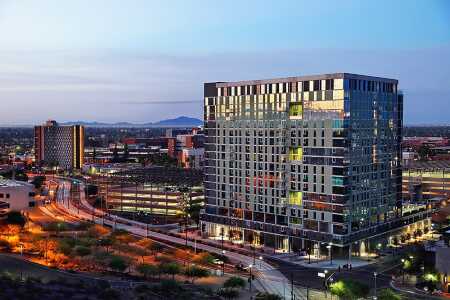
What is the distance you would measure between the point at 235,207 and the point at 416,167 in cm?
5596

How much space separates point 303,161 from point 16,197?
55.5 m

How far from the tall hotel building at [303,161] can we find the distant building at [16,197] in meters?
37.3

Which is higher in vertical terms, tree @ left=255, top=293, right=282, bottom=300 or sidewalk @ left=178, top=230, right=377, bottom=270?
tree @ left=255, top=293, right=282, bottom=300

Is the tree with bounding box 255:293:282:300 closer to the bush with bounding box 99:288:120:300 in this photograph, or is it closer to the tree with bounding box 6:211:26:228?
the bush with bounding box 99:288:120:300

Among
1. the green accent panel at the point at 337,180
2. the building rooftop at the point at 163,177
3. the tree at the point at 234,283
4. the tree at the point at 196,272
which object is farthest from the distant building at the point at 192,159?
the tree at the point at 234,283

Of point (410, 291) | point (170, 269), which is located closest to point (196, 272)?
point (170, 269)

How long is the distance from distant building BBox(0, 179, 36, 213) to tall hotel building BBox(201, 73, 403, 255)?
37330 millimetres

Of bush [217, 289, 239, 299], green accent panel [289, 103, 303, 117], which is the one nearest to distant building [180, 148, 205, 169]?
green accent panel [289, 103, 303, 117]

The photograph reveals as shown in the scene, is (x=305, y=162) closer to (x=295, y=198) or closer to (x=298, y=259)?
(x=295, y=198)

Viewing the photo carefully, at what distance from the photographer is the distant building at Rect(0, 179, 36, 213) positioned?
106938mm

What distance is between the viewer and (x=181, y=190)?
106312 millimetres

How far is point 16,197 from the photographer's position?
356 feet

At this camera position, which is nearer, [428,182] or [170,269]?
[170,269]

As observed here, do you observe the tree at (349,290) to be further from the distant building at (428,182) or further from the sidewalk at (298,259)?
the distant building at (428,182)
